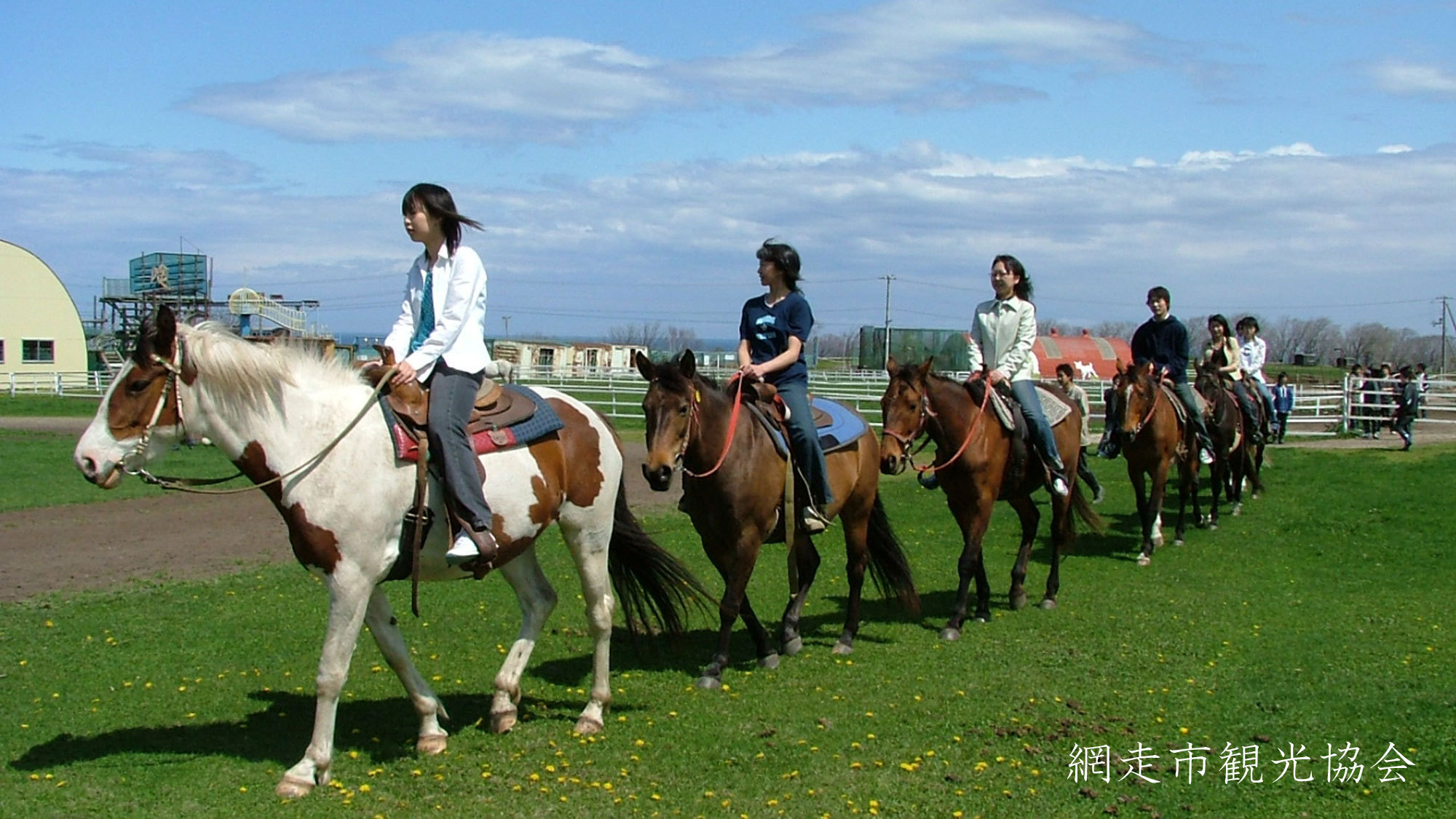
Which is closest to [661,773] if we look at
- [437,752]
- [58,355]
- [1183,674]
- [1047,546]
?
[437,752]

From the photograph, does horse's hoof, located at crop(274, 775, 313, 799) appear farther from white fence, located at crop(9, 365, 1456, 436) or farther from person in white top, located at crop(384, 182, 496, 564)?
white fence, located at crop(9, 365, 1456, 436)

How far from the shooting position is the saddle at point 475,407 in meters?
6.10

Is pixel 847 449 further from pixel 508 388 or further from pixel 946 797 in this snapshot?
pixel 946 797

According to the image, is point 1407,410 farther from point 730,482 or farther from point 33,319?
point 33,319

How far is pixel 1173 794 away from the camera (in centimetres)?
566

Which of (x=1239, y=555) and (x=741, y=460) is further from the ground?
(x=741, y=460)

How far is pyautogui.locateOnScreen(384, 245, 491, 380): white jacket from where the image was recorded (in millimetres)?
6113

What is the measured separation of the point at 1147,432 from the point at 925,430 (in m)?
5.34

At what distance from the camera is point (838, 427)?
9156 mm

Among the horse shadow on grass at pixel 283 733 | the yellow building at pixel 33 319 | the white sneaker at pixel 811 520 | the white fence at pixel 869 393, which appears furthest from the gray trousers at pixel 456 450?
the yellow building at pixel 33 319

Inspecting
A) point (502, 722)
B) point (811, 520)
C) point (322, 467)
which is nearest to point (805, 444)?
point (811, 520)

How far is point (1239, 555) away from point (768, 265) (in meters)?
8.28

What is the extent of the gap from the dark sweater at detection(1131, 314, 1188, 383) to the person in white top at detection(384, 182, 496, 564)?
32.5 feet

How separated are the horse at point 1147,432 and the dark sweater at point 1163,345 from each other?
31 centimetres
